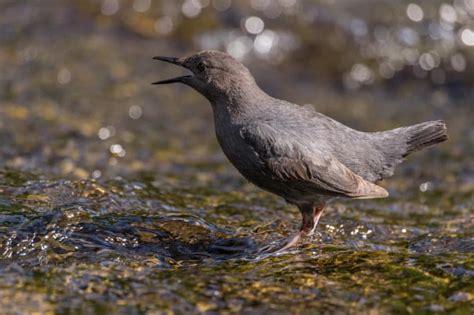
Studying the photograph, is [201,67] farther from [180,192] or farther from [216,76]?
[180,192]

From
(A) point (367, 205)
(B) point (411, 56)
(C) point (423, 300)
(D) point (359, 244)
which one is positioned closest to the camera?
(C) point (423, 300)

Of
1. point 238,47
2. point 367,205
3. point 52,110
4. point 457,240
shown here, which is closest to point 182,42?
point 238,47

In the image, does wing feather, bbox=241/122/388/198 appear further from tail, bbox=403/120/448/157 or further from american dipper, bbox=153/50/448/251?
tail, bbox=403/120/448/157

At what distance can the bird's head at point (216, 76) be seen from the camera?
539 cm

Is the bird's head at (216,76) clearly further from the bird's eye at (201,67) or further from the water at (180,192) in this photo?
the water at (180,192)

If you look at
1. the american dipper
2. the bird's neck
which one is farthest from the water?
the bird's neck

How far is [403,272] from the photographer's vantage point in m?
4.37

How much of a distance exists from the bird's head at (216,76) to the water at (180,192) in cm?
82

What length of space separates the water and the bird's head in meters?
0.82

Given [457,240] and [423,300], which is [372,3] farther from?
[423,300]

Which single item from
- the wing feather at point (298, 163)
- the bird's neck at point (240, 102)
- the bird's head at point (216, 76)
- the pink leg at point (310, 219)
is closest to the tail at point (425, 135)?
the wing feather at point (298, 163)

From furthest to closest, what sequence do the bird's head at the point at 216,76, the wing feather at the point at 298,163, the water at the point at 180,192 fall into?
the bird's head at the point at 216,76 → the wing feather at the point at 298,163 → the water at the point at 180,192

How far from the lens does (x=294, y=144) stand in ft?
16.5

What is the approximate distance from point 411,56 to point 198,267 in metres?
6.45
